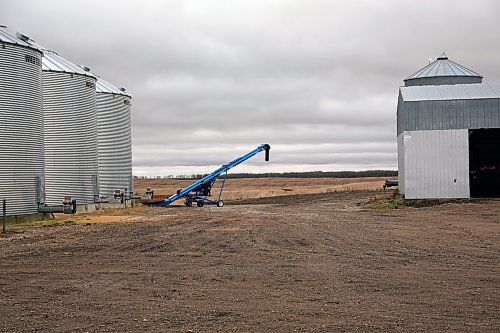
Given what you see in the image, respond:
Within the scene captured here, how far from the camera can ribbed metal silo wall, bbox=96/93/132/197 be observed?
148ft

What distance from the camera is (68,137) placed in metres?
38.1

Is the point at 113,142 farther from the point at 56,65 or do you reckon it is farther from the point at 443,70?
the point at 443,70

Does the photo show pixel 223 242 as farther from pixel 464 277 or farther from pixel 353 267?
pixel 464 277

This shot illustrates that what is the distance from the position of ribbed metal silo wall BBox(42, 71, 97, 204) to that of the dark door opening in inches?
972

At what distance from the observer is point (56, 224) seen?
101 feet

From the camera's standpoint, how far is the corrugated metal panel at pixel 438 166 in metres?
38.6

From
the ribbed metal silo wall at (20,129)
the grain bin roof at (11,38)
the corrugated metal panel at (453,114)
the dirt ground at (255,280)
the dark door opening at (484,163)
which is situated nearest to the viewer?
the dirt ground at (255,280)

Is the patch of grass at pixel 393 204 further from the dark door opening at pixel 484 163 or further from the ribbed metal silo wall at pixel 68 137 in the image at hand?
the ribbed metal silo wall at pixel 68 137

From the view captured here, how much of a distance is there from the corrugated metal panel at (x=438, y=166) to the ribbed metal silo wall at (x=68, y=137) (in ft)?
59.6

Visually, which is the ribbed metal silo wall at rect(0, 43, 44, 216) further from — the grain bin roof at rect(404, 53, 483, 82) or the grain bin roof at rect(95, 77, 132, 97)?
the grain bin roof at rect(404, 53, 483, 82)

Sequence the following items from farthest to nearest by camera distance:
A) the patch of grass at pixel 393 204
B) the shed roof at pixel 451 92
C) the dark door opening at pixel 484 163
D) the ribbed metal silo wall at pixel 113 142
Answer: the dark door opening at pixel 484 163, the ribbed metal silo wall at pixel 113 142, the shed roof at pixel 451 92, the patch of grass at pixel 393 204

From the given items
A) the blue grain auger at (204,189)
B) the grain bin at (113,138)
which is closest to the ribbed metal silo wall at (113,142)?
the grain bin at (113,138)

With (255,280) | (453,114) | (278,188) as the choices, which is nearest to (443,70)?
(453,114)

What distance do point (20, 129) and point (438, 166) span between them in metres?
22.3
